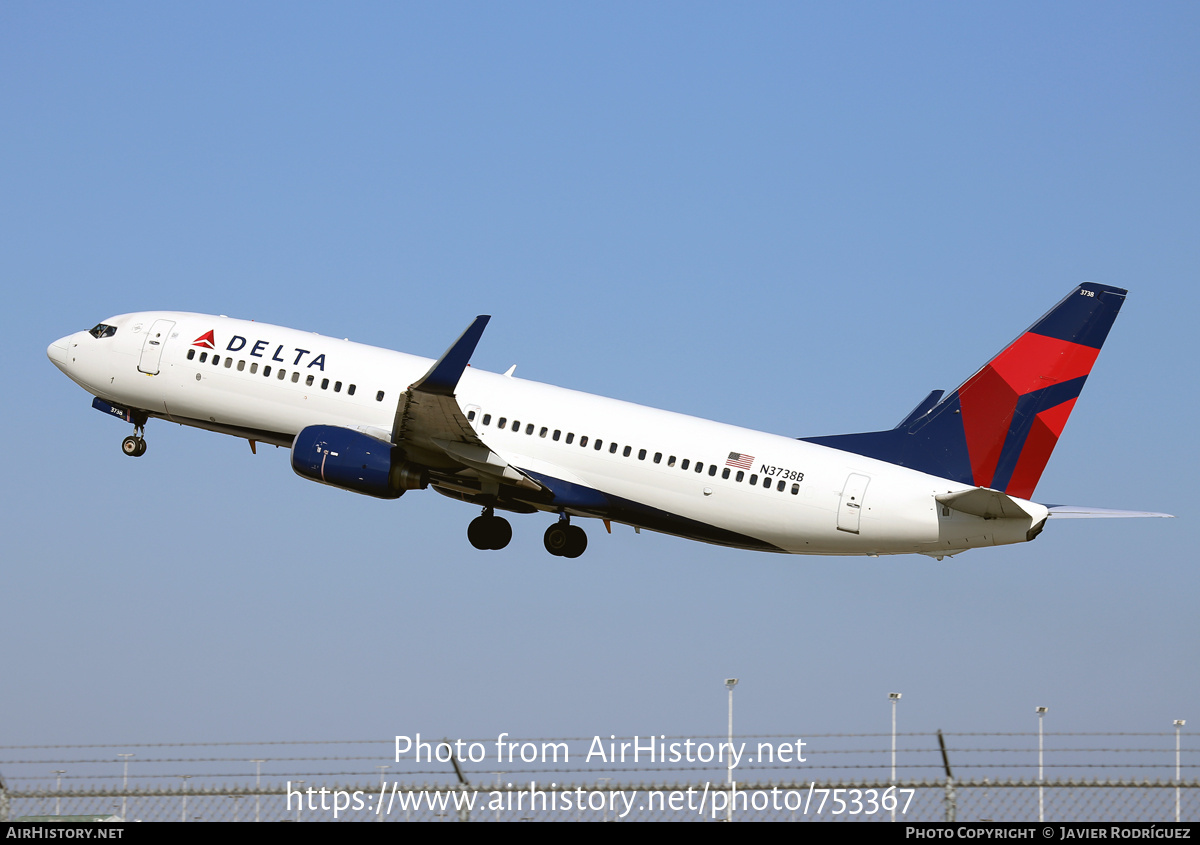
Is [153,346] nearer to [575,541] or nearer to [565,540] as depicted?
[565,540]

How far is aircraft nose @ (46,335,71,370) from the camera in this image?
1924 inches

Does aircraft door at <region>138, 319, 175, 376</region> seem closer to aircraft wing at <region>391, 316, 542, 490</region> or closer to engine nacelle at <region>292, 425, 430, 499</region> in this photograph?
engine nacelle at <region>292, 425, 430, 499</region>

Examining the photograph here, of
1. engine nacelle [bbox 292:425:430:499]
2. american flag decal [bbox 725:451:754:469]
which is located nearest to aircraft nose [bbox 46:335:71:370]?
engine nacelle [bbox 292:425:430:499]

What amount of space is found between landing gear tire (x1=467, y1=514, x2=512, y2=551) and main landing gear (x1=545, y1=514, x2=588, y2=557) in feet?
4.85

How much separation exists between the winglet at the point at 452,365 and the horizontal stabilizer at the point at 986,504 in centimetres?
1354

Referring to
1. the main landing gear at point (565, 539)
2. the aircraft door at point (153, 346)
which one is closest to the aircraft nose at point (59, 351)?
the aircraft door at point (153, 346)

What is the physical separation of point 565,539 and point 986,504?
13.5 metres

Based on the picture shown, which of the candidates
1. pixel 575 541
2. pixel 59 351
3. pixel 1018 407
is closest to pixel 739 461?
pixel 575 541

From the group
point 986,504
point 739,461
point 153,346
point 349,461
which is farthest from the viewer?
point 153,346

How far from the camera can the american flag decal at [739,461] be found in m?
39.8

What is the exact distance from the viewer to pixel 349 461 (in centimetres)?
4009
